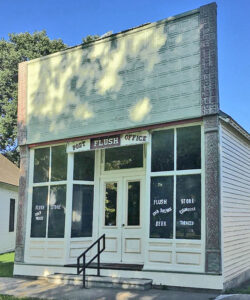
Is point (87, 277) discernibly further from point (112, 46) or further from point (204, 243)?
point (112, 46)

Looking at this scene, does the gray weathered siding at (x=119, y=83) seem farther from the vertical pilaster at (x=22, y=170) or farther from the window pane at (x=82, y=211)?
the window pane at (x=82, y=211)

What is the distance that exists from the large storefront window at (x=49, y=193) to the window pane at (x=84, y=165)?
14.2 inches

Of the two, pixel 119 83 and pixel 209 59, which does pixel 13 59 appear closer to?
pixel 119 83

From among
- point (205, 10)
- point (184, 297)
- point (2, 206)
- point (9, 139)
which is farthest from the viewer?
point (9, 139)

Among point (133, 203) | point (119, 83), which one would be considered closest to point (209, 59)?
point (119, 83)

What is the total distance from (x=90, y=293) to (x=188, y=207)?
10.1ft

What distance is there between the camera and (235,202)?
10812 millimetres

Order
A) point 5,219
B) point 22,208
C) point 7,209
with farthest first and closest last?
1. point 7,209
2. point 5,219
3. point 22,208

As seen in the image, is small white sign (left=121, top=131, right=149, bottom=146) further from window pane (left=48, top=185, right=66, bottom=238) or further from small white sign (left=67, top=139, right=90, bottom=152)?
window pane (left=48, top=185, right=66, bottom=238)

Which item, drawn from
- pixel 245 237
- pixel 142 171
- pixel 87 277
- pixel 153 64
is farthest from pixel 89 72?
pixel 245 237

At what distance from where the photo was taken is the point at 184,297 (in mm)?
8820

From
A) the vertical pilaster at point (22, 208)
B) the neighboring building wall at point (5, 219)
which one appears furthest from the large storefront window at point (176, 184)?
the neighboring building wall at point (5, 219)

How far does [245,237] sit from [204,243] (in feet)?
9.27

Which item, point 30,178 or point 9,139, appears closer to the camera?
point 30,178
